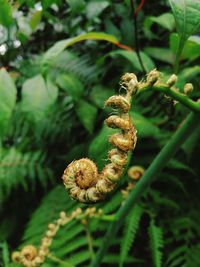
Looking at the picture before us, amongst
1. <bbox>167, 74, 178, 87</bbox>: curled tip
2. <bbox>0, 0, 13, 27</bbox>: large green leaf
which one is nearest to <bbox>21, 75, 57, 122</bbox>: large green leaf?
<bbox>0, 0, 13, 27</bbox>: large green leaf

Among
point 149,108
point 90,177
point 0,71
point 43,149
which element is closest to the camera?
point 90,177

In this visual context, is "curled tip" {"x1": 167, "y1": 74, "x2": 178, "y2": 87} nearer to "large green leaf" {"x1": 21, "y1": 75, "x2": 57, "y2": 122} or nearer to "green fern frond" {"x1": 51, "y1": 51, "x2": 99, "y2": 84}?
"large green leaf" {"x1": 21, "y1": 75, "x2": 57, "y2": 122}

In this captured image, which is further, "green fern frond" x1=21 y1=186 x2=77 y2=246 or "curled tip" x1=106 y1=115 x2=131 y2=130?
"green fern frond" x1=21 y1=186 x2=77 y2=246

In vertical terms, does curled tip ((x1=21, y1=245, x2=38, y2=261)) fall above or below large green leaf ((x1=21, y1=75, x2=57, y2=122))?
below

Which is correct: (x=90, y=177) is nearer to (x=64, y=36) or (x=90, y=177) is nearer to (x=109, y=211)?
(x=109, y=211)

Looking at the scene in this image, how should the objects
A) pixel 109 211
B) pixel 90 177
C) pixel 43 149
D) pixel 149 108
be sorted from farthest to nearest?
pixel 43 149 < pixel 149 108 < pixel 109 211 < pixel 90 177

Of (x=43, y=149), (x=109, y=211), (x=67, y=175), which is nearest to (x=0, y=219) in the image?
(x=43, y=149)

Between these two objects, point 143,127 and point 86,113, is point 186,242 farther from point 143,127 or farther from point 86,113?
point 86,113

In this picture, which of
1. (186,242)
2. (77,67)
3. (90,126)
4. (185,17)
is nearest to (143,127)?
(90,126)
